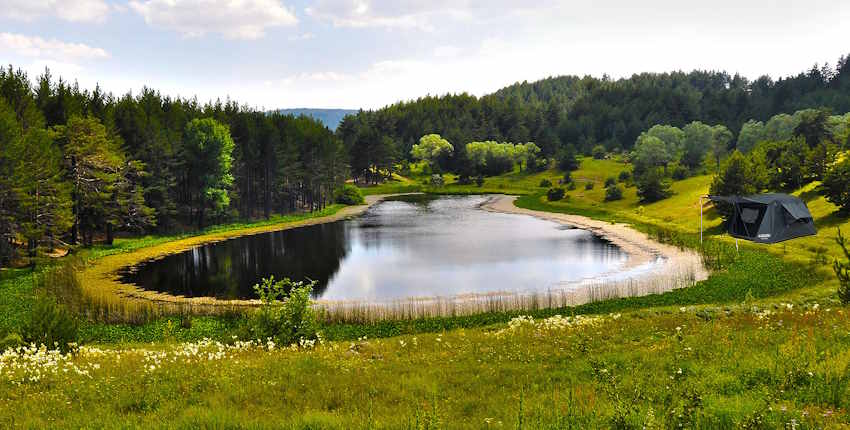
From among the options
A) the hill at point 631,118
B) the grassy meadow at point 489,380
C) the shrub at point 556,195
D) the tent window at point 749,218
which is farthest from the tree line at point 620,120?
the grassy meadow at point 489,380

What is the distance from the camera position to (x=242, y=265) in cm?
4641

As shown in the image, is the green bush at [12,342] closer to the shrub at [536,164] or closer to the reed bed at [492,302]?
the reed bed at [492,302]

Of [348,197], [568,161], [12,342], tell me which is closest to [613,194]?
Answer: [568,161]

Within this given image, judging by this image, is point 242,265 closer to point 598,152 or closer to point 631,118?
point 598,152

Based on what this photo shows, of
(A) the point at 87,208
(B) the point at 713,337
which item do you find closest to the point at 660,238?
(B) the point at 713,337

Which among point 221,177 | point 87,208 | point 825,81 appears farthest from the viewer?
point 825,81

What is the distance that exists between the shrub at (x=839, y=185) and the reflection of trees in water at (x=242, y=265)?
1873 inches

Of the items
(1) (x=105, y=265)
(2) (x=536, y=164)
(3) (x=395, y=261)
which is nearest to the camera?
(1) (x=105, y=265)

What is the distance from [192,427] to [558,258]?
1647 inches

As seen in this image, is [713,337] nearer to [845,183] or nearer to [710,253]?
[710,253]

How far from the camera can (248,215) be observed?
84625mm

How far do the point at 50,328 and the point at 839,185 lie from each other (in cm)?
6091

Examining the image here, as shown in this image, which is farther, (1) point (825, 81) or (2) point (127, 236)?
(1) point (825, 81)

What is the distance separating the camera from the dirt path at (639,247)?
40844 mm
